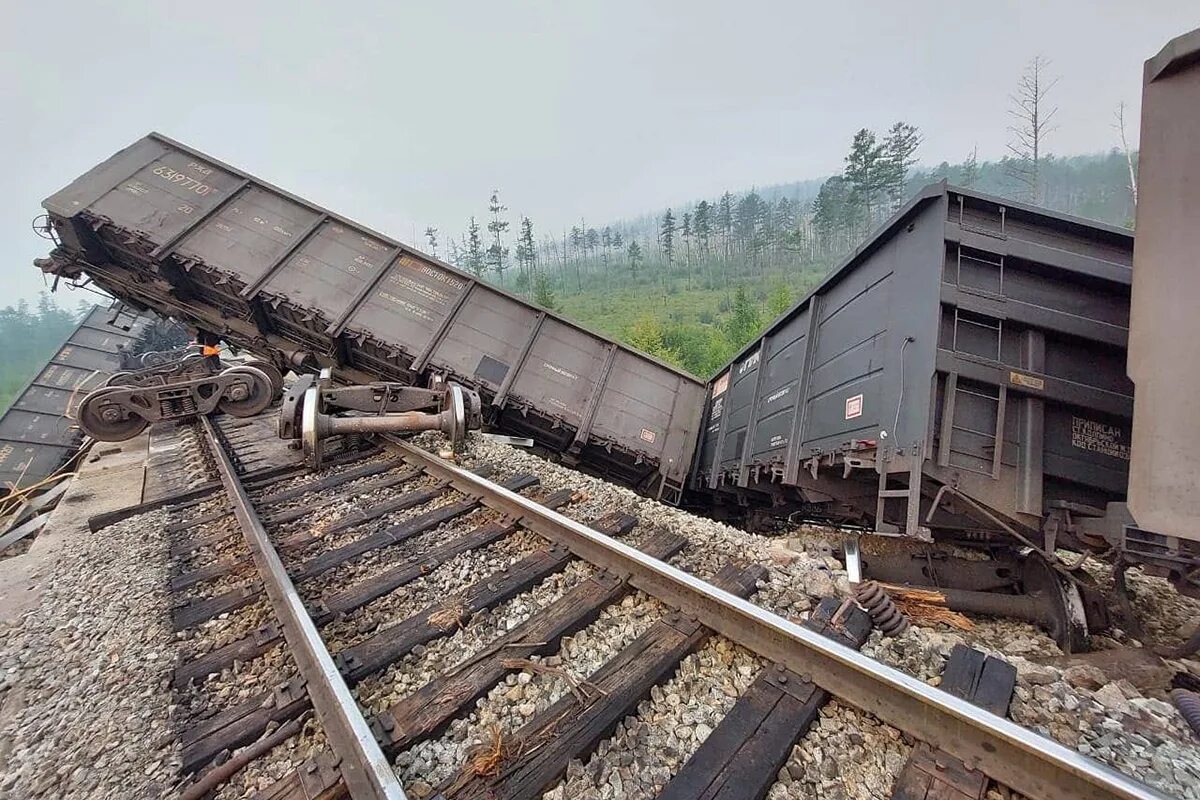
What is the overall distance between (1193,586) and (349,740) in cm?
528

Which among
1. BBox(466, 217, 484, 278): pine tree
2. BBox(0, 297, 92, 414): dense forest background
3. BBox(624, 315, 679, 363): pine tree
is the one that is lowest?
BBox(0, 297, 92, 414): dense forest background

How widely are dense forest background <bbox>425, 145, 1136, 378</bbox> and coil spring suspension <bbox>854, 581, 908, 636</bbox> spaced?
29.7 metres

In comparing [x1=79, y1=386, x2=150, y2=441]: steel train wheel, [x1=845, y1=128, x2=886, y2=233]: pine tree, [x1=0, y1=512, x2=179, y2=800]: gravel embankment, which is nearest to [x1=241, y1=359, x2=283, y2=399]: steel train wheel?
[x1=79, y1=386, x2=150, y2=441]: steel train wheel

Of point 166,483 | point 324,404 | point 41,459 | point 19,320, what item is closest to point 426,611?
point 324,404

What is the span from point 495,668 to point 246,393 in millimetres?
7139

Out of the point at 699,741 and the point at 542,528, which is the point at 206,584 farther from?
the point at 699,741

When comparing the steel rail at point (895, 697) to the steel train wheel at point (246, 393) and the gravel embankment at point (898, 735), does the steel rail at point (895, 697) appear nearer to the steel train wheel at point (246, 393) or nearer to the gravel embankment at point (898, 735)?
the gravel embankment at point (898, 735)

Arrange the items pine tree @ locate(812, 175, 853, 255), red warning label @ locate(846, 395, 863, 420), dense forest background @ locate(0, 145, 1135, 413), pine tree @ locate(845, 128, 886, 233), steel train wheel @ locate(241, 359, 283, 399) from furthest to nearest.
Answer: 1. pine tree @ locate(812, 175, 853, 255)
2. pine tree @ locate(845, 128, 886, 233)
3. dense forest background @ locate(0, 145, 1135, 413)
4. steel train wheel @ locate(241, 359, 283, 399)
5. red warning label @ locate(846, 395, 863, 420)

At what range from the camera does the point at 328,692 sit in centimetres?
204

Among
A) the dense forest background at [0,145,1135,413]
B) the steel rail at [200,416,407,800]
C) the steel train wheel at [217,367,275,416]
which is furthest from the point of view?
the dense forest background at [0,145,1135,413]

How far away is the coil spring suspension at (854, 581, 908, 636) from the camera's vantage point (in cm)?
230

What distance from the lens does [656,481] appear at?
28.4 feet

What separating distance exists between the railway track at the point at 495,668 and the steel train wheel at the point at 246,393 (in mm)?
4363

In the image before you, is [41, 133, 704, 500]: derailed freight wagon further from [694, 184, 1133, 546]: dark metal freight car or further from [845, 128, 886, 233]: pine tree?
[845, 128, 886, 233]: pine tree
